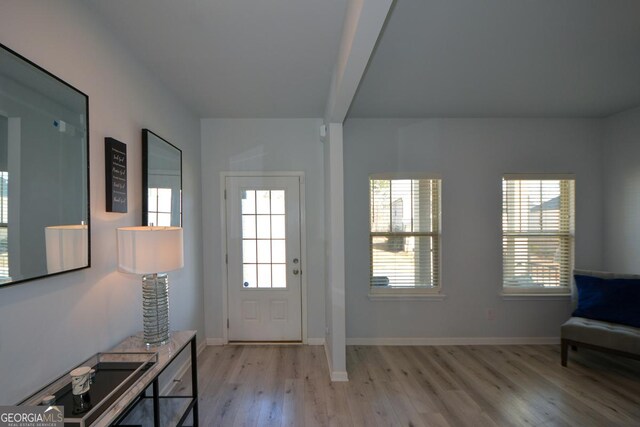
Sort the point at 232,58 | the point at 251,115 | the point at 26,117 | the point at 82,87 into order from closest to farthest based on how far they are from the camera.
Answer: the point at 26,117
the point at 82,87
the point at 232,58
the point at 251,115

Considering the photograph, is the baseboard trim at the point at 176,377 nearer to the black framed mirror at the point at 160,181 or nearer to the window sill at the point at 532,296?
the black framed mirror at the point at 160,181

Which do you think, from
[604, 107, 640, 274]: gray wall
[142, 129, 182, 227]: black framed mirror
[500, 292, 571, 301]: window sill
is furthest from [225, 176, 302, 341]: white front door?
[604, 107, 640, 274]: gray wall

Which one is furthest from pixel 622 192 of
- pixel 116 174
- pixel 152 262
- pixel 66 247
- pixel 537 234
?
pixel 66 247

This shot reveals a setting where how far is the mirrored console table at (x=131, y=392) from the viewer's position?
1.12 meters

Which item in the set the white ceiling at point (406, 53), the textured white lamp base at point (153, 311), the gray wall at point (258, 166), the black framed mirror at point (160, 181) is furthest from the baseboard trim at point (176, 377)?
the white ceiling at point (406, 53)

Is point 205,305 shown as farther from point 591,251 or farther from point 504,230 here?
point 591,251

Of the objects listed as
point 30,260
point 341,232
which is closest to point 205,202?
point 341,232

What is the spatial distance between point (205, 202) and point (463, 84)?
9.61 ft

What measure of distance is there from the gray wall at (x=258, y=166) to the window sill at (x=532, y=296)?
2.22 meters

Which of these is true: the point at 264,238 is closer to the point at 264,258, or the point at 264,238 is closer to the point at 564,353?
the point at 264,258

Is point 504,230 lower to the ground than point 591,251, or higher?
higher

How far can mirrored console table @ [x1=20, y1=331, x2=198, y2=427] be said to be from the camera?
112 cm

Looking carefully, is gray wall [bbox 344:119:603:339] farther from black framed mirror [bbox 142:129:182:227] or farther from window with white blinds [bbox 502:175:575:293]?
black framed mirror [bbox 142:129:182:227]

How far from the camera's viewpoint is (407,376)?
2.79 m
